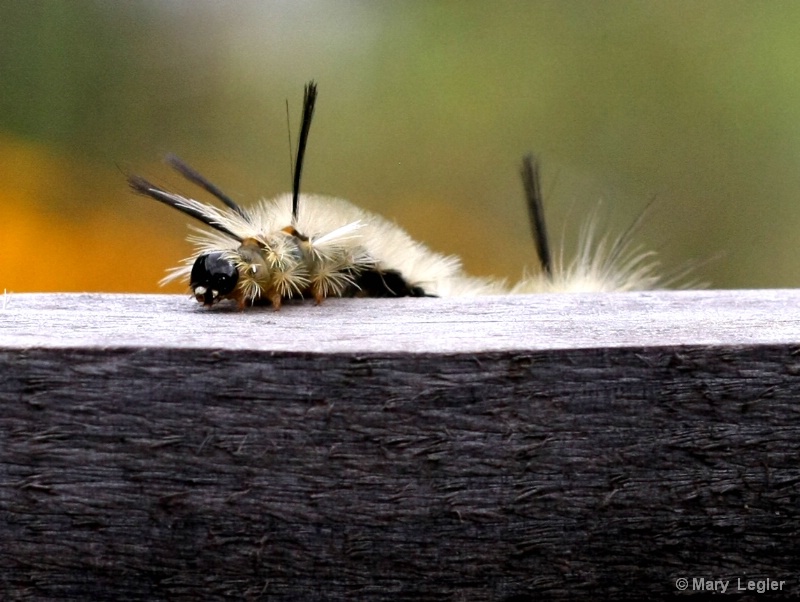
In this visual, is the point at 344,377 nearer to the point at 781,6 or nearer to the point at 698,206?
the point at 698,206

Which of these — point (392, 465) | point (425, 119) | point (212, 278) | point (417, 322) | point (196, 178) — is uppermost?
point (425, 119)

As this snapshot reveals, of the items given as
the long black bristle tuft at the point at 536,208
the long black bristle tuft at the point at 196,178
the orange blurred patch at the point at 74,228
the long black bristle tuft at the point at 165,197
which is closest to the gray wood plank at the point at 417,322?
the long black bristle tuft at the point at 165,197

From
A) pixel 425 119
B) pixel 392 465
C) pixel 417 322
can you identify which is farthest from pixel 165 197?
pixel 425 119

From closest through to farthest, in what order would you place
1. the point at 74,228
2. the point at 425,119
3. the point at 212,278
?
the point at 212,278 < the point at 74,228 < the point at 425,119

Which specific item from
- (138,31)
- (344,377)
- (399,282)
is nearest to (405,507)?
(344,377)

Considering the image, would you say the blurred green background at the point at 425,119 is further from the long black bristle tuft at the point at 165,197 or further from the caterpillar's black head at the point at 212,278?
the caterpillar's black head at the point at 212,278

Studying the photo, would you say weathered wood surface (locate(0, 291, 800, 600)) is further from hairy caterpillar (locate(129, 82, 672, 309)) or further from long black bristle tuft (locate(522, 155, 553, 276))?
long black bristle tuft (locate(522, 155, 553, 276))

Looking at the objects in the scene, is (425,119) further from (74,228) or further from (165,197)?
(165,197)

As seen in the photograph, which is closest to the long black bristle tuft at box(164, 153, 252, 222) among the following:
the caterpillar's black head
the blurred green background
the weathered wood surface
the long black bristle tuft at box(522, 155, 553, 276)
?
the caterpillar's black head
